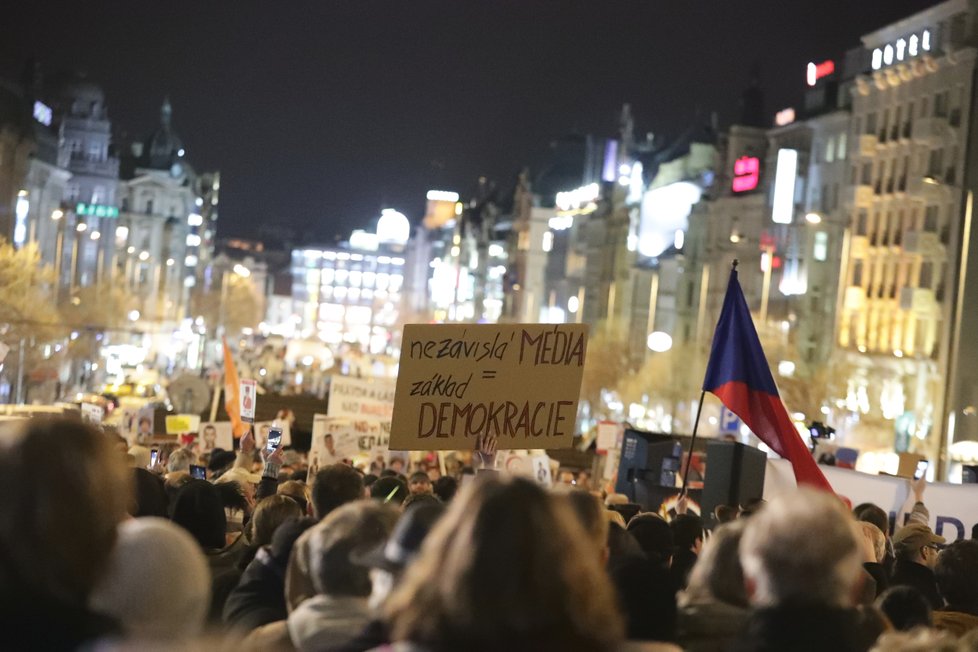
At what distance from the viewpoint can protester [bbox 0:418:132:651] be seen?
4250 mm

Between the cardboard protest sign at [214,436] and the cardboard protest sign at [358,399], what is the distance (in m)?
2.25

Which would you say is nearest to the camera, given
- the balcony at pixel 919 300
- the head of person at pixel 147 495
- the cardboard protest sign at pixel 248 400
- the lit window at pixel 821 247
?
the head of person at pixel 147 495

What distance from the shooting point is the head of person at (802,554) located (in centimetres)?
520

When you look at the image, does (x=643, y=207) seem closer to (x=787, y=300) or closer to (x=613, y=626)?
(x=787, y=300)

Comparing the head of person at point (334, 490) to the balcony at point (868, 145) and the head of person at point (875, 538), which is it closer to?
the head of person at point (875, 538)

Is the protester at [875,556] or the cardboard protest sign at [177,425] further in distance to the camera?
the cardboard protest sign at [177,425]

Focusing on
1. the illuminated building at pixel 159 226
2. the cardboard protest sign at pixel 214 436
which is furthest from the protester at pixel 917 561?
the illuminated building at pixel 159 226

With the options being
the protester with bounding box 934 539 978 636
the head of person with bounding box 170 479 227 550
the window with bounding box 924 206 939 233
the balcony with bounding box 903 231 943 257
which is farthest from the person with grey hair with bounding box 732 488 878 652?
the window with bounding box 924 206 939 233

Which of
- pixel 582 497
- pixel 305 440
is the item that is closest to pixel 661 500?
pixel 582 497

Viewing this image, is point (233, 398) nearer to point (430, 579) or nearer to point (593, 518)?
point (593, 518)


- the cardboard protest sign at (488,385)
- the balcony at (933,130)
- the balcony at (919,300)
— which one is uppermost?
the balcony at (933,130)

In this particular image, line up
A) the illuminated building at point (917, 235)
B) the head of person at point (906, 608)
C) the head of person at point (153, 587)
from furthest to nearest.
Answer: the illuminated building at point (917, 235), the head of person at point (906, 608), the head of person at point (153, 587)

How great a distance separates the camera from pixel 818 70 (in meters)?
77.1

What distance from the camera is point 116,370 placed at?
317ft
